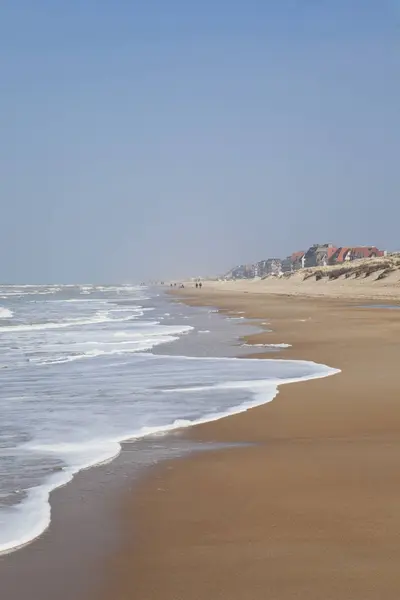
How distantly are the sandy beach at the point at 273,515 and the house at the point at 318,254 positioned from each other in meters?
146

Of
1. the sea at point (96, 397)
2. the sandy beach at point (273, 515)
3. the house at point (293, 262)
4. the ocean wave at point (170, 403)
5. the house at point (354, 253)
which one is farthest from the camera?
the house at point (293, 262)

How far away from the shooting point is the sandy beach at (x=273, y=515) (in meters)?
3.28

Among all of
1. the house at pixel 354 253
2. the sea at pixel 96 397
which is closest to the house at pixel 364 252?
the house at pixel 354 253

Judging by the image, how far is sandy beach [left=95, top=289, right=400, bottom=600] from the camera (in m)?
3.28

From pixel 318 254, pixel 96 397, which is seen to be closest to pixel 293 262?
pixel 318 254

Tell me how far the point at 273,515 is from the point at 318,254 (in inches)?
6222

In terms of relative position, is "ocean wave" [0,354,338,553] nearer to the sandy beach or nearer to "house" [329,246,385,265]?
the sandy beach

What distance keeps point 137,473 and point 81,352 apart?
1042cm

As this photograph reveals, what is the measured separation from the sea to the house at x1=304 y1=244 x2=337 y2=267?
13828 centimetres

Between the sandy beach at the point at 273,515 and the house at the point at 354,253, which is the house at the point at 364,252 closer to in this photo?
the house at the point at 354,253

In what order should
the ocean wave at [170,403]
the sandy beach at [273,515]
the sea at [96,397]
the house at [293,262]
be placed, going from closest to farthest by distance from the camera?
the sandy beach at [273,515]
the ocean wave at [170,403]
the sea at [96,397]
the house at [293,262]

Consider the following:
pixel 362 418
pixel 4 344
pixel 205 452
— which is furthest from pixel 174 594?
pixel 4 344

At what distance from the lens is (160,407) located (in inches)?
331

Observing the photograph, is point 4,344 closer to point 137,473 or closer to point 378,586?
point 137,473
